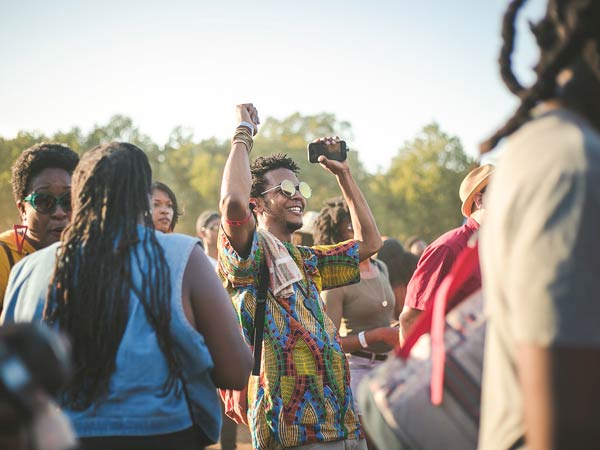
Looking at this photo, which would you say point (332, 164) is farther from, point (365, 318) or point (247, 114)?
point (365, 318)

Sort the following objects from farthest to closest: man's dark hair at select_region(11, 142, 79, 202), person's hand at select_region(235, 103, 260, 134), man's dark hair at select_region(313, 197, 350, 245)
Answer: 1. man's dark hair at select_region(313, 197, 350, 245)
2. person's hand at select_region(235, 103, 260, 134)
3. man's dark hair at select_region(11, 142, 79, 202)

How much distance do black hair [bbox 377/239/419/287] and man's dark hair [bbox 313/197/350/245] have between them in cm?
82

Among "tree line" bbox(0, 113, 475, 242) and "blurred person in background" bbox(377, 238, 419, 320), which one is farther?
"tree line" bbox(0, 113, 475, 242)

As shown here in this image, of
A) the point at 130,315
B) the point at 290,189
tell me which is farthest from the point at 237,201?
the point at 130,315

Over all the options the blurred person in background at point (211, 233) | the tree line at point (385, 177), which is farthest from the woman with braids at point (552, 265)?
the tree line at point (385, 177)

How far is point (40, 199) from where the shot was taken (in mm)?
3453

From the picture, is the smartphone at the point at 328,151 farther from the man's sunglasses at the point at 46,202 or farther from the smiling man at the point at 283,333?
the man's sunglasses at the point at 46,202

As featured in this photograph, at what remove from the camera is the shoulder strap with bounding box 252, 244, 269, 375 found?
3.71 metres

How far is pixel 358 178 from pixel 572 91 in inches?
→ 2490

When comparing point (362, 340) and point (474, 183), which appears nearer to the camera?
point (474, 183)

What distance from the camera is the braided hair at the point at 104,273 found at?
7.36 feet

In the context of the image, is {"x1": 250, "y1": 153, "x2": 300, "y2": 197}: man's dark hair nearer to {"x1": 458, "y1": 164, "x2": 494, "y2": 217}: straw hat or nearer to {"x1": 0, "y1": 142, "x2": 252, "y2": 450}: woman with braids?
{"x1": 458, "y1": 164, "x2": 494, "y2": 217}: straw hat

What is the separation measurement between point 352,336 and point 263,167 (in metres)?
1.66

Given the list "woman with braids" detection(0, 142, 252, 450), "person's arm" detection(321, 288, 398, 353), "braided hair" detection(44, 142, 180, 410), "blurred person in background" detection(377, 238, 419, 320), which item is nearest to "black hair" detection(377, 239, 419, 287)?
"blurred person in background" detection(377, 238, 419, 320)
